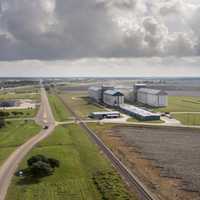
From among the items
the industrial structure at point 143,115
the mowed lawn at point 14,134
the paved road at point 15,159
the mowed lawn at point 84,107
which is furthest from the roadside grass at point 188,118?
the mowed lawn at point 14,134

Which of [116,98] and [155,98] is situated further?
[155,98]

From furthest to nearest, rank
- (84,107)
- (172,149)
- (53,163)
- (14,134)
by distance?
(84,107)
(14,134)
(172,149)
(53,163)

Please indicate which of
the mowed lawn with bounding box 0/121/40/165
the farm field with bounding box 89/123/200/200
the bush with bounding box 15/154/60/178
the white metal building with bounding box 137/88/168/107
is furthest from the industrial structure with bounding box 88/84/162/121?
the bush with bounding box 15/154/60/178

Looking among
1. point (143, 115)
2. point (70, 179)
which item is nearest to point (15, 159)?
point (70, 179)

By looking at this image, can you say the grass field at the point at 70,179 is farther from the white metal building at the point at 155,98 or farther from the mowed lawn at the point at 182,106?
the white metal building at the point at 155,98

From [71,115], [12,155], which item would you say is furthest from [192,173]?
[71,115]

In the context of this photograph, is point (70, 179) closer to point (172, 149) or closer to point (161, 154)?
point (161, 154)

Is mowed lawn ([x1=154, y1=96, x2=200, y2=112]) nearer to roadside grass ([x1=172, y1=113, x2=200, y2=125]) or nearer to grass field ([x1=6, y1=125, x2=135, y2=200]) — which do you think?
roadside grass ([x1=172, y1=113, x2=200, y2=125])
